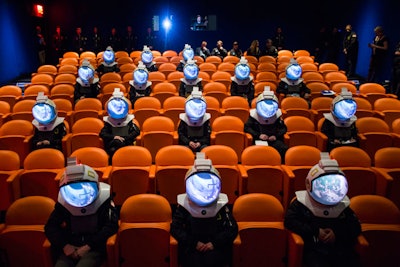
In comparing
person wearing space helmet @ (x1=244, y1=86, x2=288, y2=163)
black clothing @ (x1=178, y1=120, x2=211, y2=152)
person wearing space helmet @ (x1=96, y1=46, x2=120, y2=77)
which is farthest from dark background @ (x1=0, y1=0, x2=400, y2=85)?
black clothing @ (x1=178, y1=120, x2=211, y2=152)

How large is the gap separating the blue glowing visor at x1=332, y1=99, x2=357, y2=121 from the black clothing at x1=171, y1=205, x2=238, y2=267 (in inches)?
117

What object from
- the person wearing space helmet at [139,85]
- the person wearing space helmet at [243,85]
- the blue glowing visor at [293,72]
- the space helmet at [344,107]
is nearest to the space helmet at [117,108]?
the person wearing space helmet at [139,85]

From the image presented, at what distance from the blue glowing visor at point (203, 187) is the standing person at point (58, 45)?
12734 millimetres

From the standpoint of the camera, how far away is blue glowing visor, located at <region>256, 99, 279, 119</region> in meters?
5.93

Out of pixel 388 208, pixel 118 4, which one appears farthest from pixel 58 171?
pixel 118 4

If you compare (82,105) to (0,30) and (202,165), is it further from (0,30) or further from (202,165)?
(0,30)

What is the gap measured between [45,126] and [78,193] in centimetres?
274

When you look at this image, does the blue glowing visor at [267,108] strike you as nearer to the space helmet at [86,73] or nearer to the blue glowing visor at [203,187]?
the blue glowing visor at [203,187]

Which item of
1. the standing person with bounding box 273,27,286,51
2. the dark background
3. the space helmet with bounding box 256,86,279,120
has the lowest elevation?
the space helmet with bounding box 256,86,279,120

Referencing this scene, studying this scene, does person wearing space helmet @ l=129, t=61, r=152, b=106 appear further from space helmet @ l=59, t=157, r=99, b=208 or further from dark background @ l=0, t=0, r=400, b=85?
dark background @ l=0, t=0, r=400, b=85

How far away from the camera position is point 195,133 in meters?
5.91

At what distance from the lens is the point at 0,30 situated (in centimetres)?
1142

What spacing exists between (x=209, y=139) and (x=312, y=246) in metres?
2.58

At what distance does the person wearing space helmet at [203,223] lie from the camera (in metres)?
3.52
